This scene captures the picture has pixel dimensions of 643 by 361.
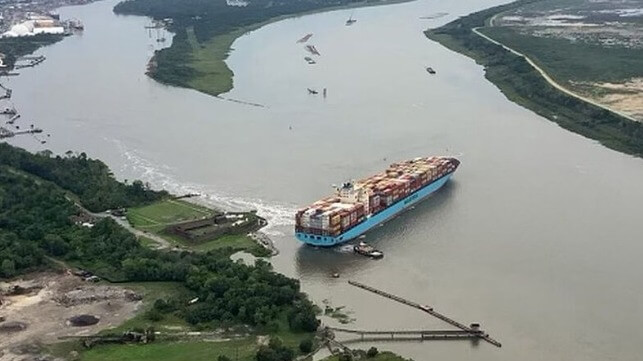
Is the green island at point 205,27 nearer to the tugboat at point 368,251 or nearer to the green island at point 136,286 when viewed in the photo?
the green island at point 136,286

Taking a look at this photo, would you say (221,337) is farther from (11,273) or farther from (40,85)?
(40,85)

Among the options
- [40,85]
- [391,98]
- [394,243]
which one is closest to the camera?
[394,243]

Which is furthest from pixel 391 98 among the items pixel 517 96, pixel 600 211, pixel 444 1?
pixel 444 1

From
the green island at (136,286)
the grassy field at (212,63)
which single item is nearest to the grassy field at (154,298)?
the green island at (136,286)

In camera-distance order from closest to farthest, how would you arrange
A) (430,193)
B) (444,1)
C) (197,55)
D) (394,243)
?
(394,243) → (430,193) → (197,55) → (444,1)

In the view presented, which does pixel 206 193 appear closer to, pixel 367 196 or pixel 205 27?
pixel 367 196

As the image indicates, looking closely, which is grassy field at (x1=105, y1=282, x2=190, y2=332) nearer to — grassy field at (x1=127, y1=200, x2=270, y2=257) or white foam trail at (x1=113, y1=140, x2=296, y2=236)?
grassy field at (x1=127, y1=200, x2=270, y2=257)
